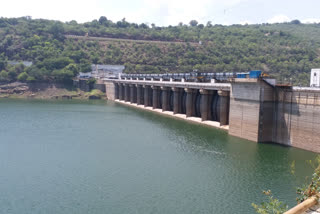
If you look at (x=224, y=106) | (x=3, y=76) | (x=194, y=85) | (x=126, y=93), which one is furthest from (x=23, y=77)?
(x=224, y=106)

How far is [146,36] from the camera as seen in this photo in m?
157

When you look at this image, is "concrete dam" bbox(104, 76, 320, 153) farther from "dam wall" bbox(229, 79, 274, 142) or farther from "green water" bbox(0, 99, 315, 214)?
"green water" bbox(0, 99, 315, 214)

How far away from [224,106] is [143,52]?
3622 inches

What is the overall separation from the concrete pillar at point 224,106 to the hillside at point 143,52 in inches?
2069

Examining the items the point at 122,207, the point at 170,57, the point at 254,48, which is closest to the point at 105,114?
the point at 122,207

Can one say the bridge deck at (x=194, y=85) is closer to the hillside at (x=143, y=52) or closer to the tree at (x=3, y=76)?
→ the hillside at (x=143, y=52)

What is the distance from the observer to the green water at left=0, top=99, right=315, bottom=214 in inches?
865

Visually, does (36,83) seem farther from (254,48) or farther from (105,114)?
(254,48)

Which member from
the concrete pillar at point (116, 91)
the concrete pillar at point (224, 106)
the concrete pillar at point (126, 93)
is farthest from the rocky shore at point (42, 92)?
the concrete pillar at point (224, 106)

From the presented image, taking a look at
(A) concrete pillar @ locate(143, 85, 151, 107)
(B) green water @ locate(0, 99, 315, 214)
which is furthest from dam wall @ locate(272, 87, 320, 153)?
(A) concrete pillar @ locate(143, 85, 151, 107)

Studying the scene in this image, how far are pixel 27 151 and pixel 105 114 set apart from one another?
30.7 metres

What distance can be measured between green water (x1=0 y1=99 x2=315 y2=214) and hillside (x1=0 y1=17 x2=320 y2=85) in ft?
204

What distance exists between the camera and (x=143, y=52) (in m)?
133

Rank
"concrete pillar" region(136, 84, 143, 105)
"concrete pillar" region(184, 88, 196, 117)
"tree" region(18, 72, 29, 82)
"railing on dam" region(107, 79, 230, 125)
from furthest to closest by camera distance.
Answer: "tree" region(18, 72, 29, 82) → "concrete pillar" region(136, 84, 143, 105) → "concrete pillar" region(184, 88, 196, 117) → "railing on dam" region(107, 79, 230, 125)
